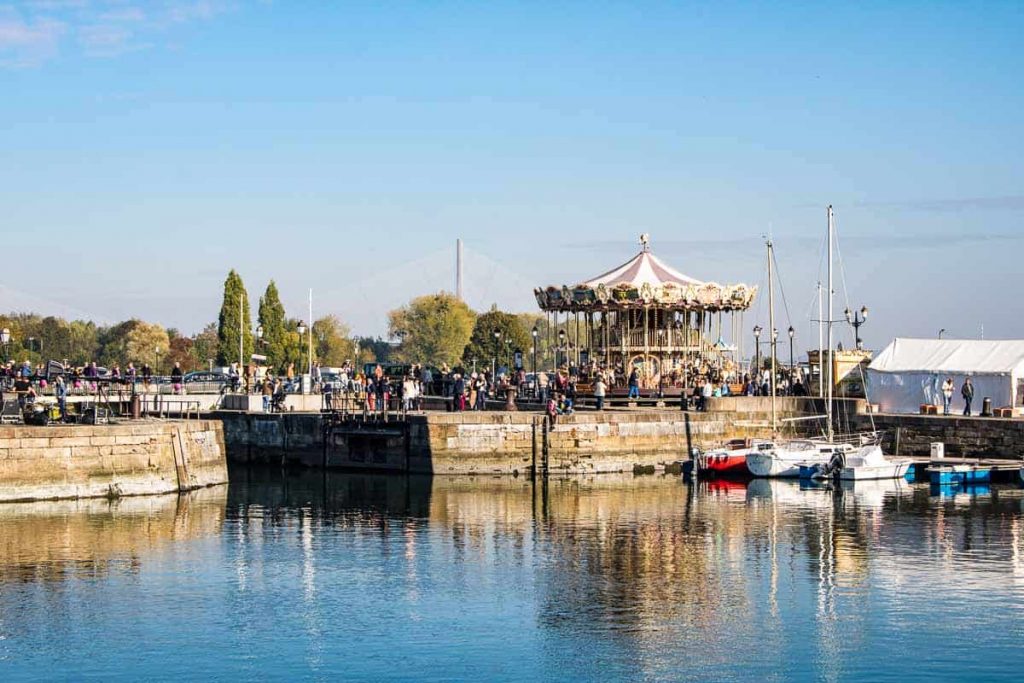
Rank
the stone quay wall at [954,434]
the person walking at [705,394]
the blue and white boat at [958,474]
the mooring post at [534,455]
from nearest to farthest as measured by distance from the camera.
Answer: the blue and white boat at [958,474], the mooring post at [534,455], the stone quay wall at [954,434], the person walking at [705,394]

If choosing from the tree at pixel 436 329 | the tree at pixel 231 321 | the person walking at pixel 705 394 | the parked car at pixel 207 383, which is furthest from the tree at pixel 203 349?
the person walking at pixel 705 394

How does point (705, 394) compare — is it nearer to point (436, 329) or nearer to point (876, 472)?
point (876, 472)

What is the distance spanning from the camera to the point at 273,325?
416 ft

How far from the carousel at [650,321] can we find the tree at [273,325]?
59093 mm

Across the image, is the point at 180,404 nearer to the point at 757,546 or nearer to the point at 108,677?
the point at 757,546

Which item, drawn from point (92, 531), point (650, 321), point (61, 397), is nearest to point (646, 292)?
point (650, 321)

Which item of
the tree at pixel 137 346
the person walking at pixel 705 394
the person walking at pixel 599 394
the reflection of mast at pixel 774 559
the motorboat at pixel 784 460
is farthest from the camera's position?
the tree at pixel 137 346

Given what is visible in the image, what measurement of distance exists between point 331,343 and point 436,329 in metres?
20.2

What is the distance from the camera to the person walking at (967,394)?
5709 cm

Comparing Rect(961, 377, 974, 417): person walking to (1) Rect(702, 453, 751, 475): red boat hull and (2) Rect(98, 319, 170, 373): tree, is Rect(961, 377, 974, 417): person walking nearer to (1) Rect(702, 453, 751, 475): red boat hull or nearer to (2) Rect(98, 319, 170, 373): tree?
(1) Rect(702, 453, 751, 475): red boat hull

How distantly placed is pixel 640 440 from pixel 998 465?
1261 cm

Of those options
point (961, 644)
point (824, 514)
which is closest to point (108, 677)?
point (961, 644)

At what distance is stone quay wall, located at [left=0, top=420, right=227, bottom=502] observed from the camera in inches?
1633

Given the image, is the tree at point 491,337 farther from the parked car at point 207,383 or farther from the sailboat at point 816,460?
the sailboat at point 816,460
